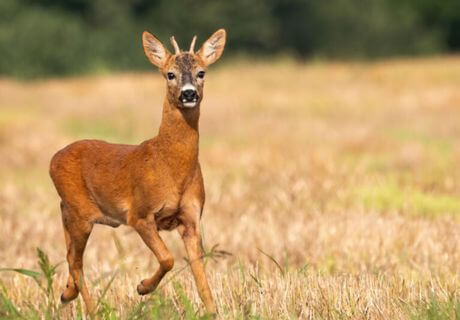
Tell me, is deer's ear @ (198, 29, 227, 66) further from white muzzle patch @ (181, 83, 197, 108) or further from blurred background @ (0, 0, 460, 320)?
blurred background @ (0, 0, 460, 320)

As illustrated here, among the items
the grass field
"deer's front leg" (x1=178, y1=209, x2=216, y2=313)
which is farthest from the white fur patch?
the grass field

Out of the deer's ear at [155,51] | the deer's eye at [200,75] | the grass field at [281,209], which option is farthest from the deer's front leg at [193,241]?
the deer's ear at [155,51]

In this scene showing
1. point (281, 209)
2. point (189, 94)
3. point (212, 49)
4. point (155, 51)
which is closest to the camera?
point (189, 94)

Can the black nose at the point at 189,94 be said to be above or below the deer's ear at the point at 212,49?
below

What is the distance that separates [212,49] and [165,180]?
0.91 m

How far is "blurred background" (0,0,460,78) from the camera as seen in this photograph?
47.3 metres

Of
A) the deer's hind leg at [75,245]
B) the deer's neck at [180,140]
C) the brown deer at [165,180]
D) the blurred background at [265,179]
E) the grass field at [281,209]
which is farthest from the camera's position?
the deer's hind leg at [75,245]

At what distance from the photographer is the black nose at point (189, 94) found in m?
5.81

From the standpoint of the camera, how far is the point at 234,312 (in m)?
5.71

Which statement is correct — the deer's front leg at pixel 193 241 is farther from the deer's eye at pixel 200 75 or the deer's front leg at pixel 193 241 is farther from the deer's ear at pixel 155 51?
the deer's ear at pixel 155 51

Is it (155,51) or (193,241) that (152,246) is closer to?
(193,241)

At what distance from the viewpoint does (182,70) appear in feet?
19.4

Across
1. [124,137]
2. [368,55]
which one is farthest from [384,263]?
[368,55]

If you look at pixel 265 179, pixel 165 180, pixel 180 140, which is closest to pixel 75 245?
pixel 165 180
